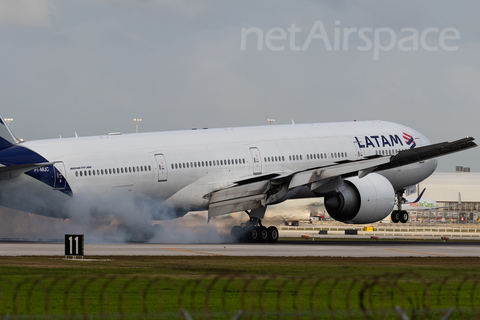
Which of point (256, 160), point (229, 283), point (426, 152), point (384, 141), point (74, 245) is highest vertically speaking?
point (384, 141)

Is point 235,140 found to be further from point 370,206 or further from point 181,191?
point 370,206

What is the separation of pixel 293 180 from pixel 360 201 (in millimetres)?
3658

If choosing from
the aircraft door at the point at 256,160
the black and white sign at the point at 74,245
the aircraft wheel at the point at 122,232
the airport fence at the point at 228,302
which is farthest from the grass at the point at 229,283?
the aircraft door at the point at 256,160

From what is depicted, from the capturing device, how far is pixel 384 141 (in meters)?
41.5

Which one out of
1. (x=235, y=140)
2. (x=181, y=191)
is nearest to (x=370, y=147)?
(x=235, y=140)

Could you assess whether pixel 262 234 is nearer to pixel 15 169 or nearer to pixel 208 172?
pixel 208 172

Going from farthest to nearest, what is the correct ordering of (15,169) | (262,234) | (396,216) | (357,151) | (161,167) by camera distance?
(396,216), (357,151), (262,234), (161,167), (15,169)

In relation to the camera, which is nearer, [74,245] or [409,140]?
[74,245]

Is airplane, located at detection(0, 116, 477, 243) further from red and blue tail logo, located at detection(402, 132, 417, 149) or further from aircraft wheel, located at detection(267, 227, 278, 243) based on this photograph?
red and blue tail logo, located at detection(402, 132, 417, 149)

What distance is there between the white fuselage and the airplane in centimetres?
5

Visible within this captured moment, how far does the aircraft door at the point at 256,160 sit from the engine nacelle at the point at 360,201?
3.99 meters

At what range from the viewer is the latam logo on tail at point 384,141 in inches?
1611

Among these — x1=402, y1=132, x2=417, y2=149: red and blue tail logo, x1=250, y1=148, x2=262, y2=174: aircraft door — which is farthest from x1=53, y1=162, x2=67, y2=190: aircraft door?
x1=402, y1=132, x2=417, y2=149: red and blue tail logo

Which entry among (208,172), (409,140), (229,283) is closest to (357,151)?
(409,140)
